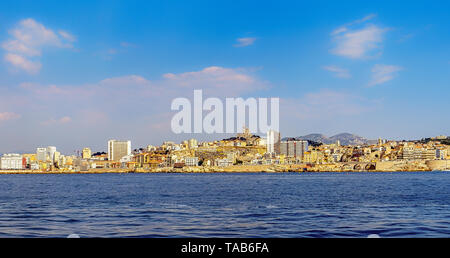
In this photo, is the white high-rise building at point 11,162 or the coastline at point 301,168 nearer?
the coastline at point 301,168

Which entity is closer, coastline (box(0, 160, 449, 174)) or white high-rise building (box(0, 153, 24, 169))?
coastline (box(0, 160, 449, 174))

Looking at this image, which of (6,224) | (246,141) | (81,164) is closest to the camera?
(6,224)

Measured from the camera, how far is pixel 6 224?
14.9 m

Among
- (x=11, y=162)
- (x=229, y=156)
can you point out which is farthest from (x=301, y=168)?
(x=11, y=162)

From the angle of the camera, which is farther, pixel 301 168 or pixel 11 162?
pixel 11 162

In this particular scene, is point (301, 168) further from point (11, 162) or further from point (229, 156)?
point (11, 162)
